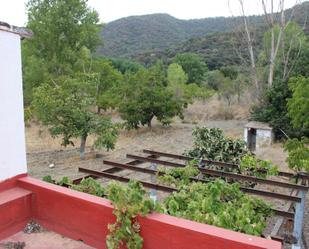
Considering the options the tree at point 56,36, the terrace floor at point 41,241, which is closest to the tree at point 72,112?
the tree at point 56,36

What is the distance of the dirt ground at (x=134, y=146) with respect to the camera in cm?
1269

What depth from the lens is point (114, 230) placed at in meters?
2.74

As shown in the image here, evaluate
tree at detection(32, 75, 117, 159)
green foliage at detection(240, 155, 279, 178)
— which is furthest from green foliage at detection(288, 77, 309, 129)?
tree at detection(32, 75, 117, 159)

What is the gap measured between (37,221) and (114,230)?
1.10 meters

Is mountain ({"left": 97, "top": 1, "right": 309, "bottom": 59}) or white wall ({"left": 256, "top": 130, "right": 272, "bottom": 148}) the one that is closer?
white wall ({"left": 256, "top": 130, "right": 272, "bottom": 148})

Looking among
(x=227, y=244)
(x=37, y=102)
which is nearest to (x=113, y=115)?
(x=37, y=102)

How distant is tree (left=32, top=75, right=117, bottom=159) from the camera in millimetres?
13312

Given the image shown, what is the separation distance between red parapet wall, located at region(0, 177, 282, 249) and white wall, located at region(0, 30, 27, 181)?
0.76ft

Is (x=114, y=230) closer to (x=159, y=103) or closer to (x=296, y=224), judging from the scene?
Answer: (x=296, y=224)

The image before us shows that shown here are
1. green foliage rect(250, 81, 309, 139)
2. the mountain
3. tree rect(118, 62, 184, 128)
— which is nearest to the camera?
green foliage rect(250, 81, 309, 139)

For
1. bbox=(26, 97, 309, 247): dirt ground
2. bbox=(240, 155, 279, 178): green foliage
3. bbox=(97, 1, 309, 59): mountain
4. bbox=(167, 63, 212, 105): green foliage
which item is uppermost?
bbox=(97, 1, 309, 59): mountain

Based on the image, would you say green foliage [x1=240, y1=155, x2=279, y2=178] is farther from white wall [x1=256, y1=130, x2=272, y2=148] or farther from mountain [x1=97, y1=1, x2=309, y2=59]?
mountain [x1=97, y1=1, x2=309, y2=59]

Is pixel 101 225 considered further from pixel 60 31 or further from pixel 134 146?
pixel 60 31

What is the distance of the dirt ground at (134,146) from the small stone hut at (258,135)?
17.7 inches
